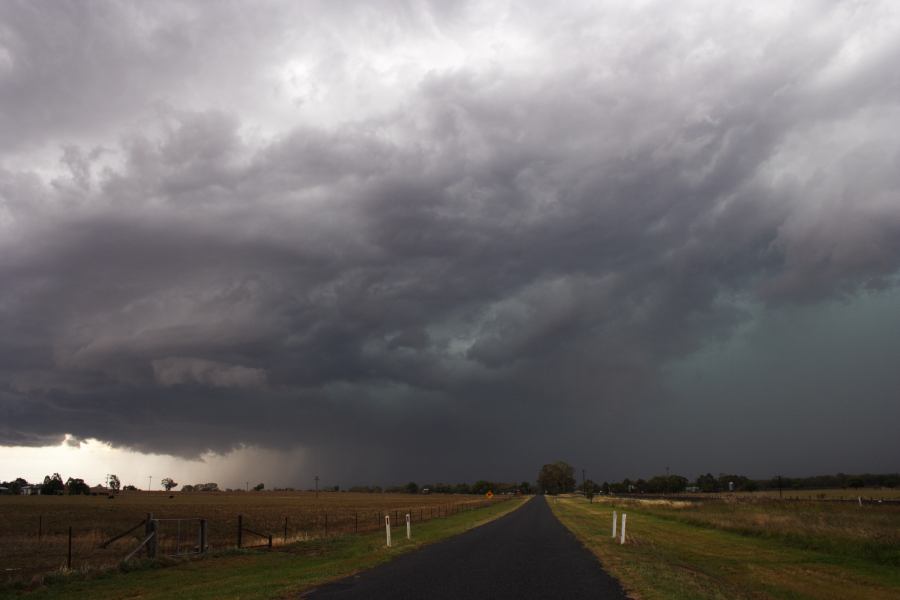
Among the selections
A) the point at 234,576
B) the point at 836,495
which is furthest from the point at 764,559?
the point at 836,495

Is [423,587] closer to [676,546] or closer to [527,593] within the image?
[527,593]

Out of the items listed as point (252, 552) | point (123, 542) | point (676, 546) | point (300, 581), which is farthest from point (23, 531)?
point (676, 546)

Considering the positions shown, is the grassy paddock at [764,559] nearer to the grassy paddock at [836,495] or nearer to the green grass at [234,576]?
the green grass at [234,576]

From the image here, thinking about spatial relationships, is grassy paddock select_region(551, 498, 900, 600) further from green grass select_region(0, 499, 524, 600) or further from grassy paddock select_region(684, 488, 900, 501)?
grassy paddock select_region(684, 488, 900, 501)

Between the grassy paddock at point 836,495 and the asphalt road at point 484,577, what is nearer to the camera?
the asphalt road at point 484,577

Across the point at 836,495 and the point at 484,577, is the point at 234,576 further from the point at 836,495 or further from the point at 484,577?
the point at 836,495

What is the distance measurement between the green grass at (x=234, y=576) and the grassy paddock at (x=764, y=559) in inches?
334

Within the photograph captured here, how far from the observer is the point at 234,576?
21297 millimetres

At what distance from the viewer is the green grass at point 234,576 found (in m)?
17.8

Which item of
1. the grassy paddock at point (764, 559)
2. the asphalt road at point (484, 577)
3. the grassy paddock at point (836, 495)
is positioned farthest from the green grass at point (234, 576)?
the grassy paddock at point (836, 495)

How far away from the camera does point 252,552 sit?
2911cm

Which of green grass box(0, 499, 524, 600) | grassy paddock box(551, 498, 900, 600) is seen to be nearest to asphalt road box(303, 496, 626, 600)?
grassy paddock box(551, 498, 900, 600)

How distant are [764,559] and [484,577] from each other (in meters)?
16.9

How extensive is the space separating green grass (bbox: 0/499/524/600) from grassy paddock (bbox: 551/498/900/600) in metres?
8.48
